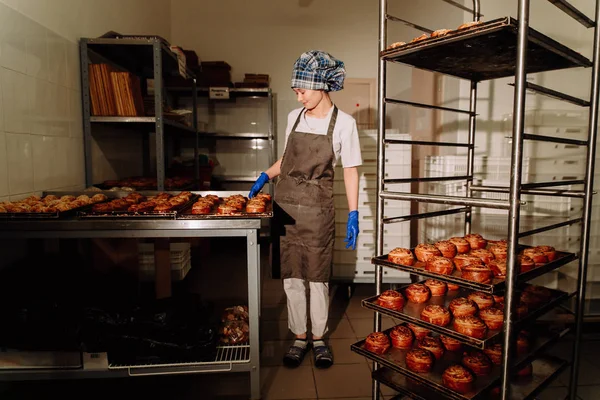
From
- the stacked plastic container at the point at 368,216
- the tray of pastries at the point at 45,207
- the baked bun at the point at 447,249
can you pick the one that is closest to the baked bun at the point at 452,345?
the baked bun at the point at 447,249

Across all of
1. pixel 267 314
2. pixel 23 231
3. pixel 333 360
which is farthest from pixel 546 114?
pixel 23 231

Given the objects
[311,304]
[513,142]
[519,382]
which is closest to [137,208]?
[311,304]

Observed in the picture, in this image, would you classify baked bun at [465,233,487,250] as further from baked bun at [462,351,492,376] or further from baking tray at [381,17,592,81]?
baking tray at [381,17,592,81]

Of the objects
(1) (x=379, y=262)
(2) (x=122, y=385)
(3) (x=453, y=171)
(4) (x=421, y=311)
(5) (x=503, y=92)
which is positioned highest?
(5) (x=503, y=92)

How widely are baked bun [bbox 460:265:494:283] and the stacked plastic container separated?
1.80m

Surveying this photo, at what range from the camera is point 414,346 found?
1.55 meters

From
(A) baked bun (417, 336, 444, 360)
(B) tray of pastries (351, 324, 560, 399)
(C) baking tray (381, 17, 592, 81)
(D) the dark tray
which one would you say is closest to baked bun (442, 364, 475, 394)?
(B) tray of pastries (351, 324, 560, 399)

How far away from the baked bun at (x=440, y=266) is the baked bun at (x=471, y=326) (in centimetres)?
16

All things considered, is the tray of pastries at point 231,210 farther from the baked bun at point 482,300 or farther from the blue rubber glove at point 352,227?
the baked bun at point 482,300

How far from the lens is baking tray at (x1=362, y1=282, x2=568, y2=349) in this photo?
3.89 ft

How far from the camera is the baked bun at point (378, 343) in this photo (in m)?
1.49

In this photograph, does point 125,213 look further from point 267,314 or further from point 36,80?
point 267,314

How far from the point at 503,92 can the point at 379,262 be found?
6.81 ft

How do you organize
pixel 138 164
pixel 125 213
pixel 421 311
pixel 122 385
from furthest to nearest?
pixel 138 164 → pixel 122 385 → pixel 125 213 → pixel 421 311
